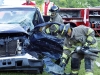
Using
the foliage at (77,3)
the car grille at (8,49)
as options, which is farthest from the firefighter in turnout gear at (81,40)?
the foliage at (77,3)

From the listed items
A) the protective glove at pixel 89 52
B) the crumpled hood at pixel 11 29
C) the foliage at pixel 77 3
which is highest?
the crumpled hood at pixel 11 29

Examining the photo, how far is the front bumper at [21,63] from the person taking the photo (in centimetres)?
598

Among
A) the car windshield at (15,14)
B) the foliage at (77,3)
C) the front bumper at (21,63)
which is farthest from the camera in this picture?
the foliage at (77,3)

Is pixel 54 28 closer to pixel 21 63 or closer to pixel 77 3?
pixel 21 63

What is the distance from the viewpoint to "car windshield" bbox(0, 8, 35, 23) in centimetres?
787

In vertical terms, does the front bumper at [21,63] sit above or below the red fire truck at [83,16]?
above

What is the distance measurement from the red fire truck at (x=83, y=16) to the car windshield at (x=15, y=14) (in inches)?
226

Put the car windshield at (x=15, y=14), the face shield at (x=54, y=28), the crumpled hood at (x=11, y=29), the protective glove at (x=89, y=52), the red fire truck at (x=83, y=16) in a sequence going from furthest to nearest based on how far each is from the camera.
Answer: the red fire truck at (x=83, y=16) → the car windshield at (x=15, y=14) → the crumpled hood at (x=11, y=29) → the face shield at (x=54, y=28) → the protective glove at (x=89, y=52)

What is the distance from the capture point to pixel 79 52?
239 inches

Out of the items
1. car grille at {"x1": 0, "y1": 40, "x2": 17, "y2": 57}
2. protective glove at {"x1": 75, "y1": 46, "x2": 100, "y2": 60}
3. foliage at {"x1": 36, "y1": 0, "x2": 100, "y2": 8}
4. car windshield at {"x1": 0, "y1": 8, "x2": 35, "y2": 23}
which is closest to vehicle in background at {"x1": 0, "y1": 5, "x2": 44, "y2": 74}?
car grille at {"x1": 0, "y1": 40, "x2": 17, "y2": 57}

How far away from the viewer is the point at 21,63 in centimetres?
605

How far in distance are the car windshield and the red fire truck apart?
575 centimetres

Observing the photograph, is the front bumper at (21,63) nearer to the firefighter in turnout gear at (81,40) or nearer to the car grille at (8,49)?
the car grille at (8,49)

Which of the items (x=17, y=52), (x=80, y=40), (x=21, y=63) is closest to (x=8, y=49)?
(x=17, y=52)
